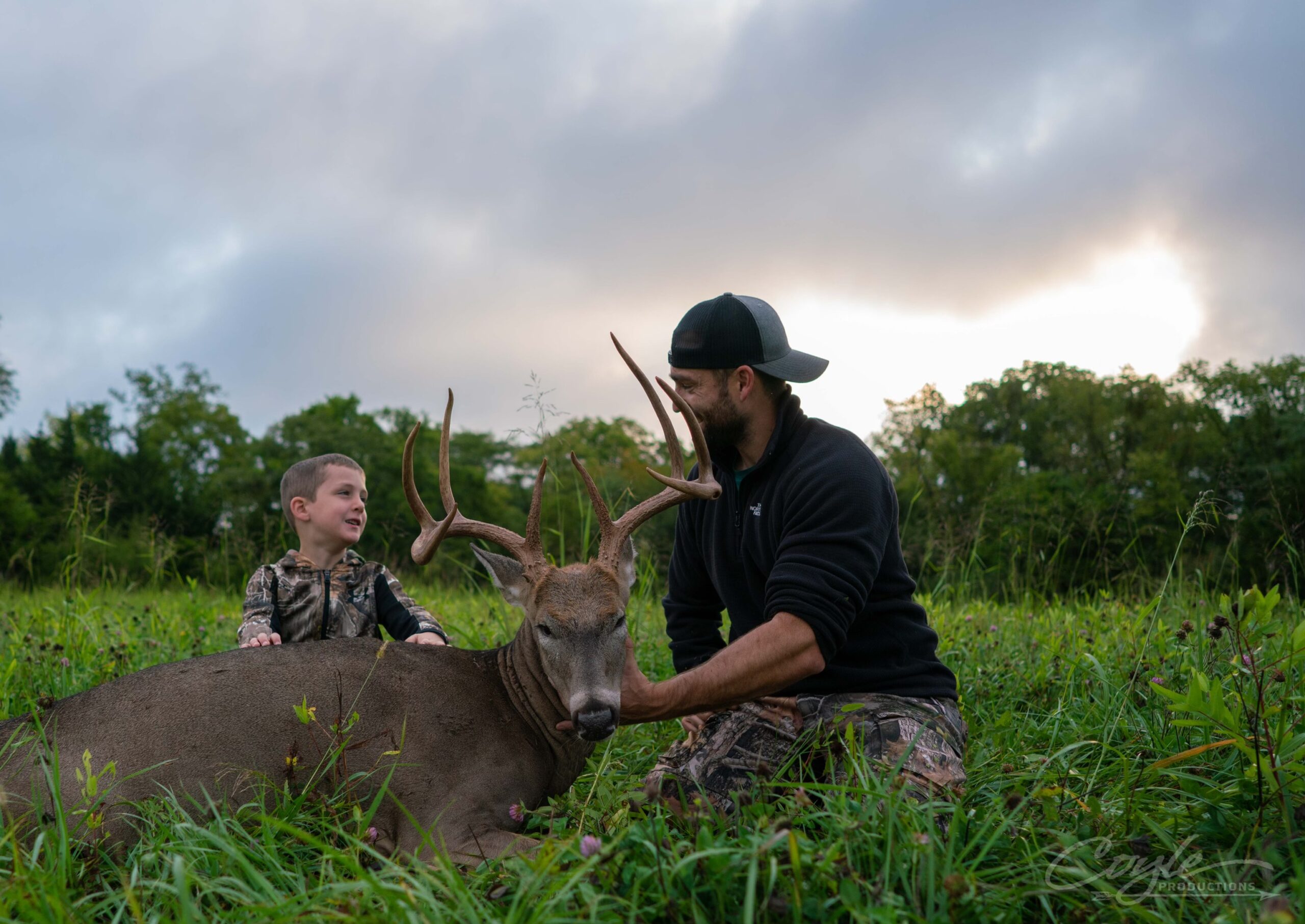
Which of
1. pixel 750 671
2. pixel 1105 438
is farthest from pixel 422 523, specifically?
pixel 1105 438

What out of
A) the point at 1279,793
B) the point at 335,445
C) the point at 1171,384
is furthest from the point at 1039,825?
the point at 1171,384

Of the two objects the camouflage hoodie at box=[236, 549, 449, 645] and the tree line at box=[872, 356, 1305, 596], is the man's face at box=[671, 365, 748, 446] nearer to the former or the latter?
the camouflage hoodie at box=[236, 549, 449, 645]

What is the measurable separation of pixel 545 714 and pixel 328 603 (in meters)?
1.67

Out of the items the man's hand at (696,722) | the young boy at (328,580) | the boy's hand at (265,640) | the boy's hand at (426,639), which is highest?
A: the young boy at (328,580)

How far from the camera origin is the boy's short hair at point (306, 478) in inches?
Answer: 211

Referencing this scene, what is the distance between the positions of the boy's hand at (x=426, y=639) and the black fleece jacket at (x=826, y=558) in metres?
1.49

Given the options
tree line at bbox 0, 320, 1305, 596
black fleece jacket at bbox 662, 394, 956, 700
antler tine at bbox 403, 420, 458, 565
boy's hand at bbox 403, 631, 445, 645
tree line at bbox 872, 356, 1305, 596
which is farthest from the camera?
tree line at bbox 872, 356, 1305, 596

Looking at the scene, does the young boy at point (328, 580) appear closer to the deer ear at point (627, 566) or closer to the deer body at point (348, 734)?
the deer body at point (348, 734)

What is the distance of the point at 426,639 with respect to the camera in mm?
5016

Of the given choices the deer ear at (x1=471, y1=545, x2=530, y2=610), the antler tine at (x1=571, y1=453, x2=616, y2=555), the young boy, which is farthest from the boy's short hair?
the antler tine at (x1=571, y1=453, x2=616, y2=555)

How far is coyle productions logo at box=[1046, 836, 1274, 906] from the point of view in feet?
8.32

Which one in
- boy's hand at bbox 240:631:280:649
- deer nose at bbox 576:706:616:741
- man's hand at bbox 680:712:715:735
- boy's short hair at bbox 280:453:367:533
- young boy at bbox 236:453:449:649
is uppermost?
boy's short hair at bbox 280:453:367:533

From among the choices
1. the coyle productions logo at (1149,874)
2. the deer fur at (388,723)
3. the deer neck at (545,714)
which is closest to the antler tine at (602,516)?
the deer fur at (388,723)

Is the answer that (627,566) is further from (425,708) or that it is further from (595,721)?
(425,708)
